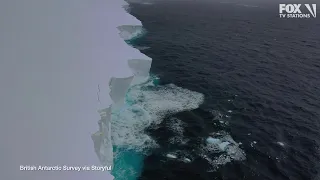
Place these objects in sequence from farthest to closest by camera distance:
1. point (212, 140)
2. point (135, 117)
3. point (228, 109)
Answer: point (228, 109), point (135, 117), point (212, 140)

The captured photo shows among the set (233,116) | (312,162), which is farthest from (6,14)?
(312,162)

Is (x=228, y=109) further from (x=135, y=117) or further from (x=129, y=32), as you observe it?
(x=129, y=32)

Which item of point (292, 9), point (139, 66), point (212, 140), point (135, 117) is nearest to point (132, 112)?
point (135, 117)

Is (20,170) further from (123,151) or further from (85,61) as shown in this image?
(85,61)

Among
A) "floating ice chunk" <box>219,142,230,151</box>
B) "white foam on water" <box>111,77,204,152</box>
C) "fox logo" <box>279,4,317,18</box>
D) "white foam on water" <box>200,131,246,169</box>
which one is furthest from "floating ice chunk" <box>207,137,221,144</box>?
"fox logo" <box>279,4,317,18</box>

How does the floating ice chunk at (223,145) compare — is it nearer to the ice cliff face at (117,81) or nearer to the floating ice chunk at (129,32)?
the ice cliff face at (117,81)

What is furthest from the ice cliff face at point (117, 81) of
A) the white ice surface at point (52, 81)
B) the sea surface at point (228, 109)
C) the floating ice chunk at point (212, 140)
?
the floating ice chunk at point (212, 140)
